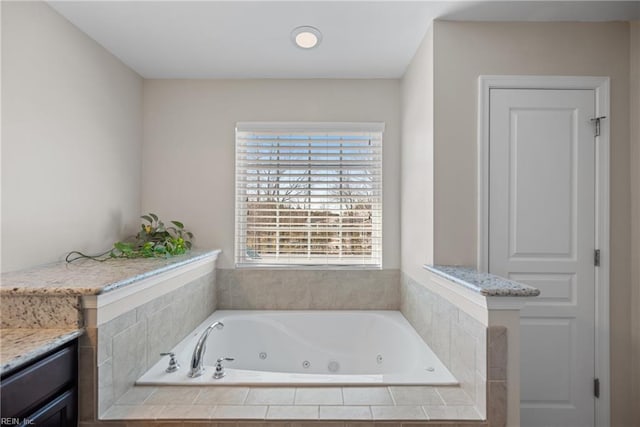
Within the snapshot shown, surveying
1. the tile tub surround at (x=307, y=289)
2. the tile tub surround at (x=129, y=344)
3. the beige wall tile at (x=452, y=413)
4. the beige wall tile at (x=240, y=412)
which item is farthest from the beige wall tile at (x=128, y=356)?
the beige wall tile at (x=452, y=413)

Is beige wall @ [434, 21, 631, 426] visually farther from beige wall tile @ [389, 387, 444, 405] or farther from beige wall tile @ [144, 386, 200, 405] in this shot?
beige wall tile @ [144, 386, 200, 405]

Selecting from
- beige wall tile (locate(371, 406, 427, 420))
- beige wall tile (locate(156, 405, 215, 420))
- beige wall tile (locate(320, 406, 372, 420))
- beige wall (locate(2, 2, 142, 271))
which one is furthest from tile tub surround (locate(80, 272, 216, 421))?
beige wall tile (locate(371, 406, 427, 420))

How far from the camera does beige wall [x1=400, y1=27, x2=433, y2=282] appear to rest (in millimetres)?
1871

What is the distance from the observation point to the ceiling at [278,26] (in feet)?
5.54

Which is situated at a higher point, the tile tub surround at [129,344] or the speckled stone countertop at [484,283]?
the speckled stone countertop at [484,283]

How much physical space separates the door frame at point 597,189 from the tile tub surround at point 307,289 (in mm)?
938

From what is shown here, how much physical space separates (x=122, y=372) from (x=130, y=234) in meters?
1.30

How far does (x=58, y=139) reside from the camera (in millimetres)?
1741

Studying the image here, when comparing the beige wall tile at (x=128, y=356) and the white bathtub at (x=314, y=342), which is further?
the white bathtub at (x=314, y=342)

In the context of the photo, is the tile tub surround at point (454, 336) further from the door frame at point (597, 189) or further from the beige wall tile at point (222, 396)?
the beige wall tile at point (222, 396)

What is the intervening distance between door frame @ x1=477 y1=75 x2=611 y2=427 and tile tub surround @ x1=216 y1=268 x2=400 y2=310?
0.94m

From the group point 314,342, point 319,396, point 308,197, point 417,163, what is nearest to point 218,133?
point 308,197

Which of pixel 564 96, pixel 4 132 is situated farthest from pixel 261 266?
pixel 564 96

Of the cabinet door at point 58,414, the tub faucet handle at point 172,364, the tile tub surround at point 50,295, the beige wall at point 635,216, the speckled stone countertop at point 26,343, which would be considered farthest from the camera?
the beige wall at point 635,216
